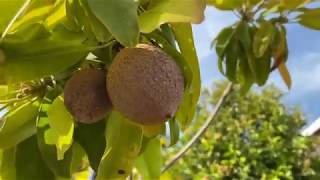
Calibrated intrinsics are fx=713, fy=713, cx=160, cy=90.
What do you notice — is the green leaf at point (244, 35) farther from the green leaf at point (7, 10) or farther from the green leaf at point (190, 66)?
the green leaf at point (7, 10)

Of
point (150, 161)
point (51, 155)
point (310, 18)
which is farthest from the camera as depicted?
point (310, 18)

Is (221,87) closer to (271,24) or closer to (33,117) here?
(271,24)

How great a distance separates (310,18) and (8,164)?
1.06m

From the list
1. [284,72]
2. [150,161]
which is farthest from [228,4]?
[150,161]

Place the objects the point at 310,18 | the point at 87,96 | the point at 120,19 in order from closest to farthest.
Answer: the point at 120,19 < the point at 87,96 < the point at 310,18

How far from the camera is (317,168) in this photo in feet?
19.2

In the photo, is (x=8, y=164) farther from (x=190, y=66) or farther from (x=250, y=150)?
(x=250, y=150)

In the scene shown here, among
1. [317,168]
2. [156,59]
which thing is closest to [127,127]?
[156,59]

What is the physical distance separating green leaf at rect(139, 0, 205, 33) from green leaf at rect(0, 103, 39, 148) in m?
0.25

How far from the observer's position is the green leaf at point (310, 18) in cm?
182

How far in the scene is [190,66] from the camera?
3.08 ft

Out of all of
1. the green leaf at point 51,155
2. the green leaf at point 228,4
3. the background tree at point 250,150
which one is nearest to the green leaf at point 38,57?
the green leaf at point 51,155

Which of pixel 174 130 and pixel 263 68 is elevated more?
pixel 174 130

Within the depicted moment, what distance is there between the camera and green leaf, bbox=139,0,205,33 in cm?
84
